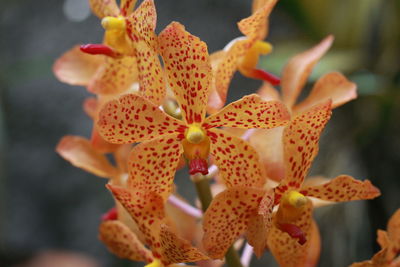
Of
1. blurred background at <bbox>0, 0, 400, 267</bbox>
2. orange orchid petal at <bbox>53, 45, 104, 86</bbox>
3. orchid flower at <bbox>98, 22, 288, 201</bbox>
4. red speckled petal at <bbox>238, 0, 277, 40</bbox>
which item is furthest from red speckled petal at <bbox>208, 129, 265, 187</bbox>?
blurred background at <bbox>0, 0, 400, 267</bbox>

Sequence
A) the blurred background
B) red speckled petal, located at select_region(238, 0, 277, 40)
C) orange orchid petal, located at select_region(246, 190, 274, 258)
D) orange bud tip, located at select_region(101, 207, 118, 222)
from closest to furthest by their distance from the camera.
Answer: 1. orange orchid petal, located at select_region(246, 190, 274, 258)
2. red speckled petal, located at select_region(238, 0, 277, 40)
3. orange bud tip, located at select_region(101, 207, 118, 222)
4. the blurred background

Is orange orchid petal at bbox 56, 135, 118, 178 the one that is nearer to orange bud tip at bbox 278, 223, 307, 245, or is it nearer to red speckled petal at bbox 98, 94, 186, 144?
red speckled petal at bbox 98, 94, 186, 144


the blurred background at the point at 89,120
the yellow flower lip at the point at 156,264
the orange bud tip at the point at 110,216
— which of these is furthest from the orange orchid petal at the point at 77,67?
the blurred background at the point at 89,120

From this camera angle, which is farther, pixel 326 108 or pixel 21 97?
pixel 21 97

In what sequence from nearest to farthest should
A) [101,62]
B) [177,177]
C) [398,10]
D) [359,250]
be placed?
[101,62]
[359,250]
[398,10]
[177,177]

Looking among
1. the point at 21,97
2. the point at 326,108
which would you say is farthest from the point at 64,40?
the point at 326,108

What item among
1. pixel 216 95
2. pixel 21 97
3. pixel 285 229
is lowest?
pixel 21 97

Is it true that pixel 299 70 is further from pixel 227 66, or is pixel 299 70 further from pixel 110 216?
pixel 110 216

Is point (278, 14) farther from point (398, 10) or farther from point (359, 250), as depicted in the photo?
point (359, 250)
